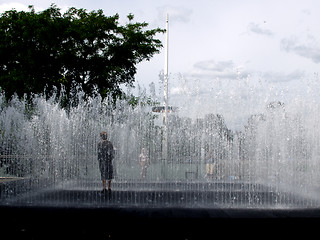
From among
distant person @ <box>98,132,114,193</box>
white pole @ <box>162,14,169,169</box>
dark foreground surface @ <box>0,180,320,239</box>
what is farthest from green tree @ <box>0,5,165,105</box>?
dark foreground surface @ <box>0,180,320,239</box>

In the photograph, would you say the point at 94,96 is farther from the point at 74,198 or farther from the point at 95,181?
the point at 74,198

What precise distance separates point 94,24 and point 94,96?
13.8ft

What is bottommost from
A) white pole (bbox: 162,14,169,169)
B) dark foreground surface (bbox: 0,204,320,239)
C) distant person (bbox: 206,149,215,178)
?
dark foreground surface (bbox: 0,204,320,239)

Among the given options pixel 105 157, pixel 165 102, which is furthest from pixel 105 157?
pixel 165 102

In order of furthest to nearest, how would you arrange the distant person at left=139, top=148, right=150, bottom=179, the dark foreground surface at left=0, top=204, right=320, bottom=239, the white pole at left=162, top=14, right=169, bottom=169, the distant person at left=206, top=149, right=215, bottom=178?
1. the white pole at left=162, top=14, right=169, bottom=169
2. the distant person at left=206, top=149, right=215, bottom=178
3. the distant person at left=139, top=148, right=150, bottom=179
4. the dark foreground surface at left=0, top=204, right=320, bottom=239

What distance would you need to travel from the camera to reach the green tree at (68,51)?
2005 cm

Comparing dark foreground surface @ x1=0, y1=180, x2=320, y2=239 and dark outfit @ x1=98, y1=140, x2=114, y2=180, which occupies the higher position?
dark outfit @ x1=98, y1=140, x2=114, y2=180

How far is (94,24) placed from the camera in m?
21.0

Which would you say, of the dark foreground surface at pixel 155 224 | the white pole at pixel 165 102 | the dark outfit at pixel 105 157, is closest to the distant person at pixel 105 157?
the dark outfit at pixel 105 157

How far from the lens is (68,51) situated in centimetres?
2011

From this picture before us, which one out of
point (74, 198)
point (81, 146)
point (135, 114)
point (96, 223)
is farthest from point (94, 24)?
point (96, 223)

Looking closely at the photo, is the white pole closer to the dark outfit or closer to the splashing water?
the splashing water

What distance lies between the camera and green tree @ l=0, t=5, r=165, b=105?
65.8ft

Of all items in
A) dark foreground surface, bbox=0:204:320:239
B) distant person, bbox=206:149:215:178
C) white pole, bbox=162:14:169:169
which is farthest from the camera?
white pole, bbox=162:14:169:169
